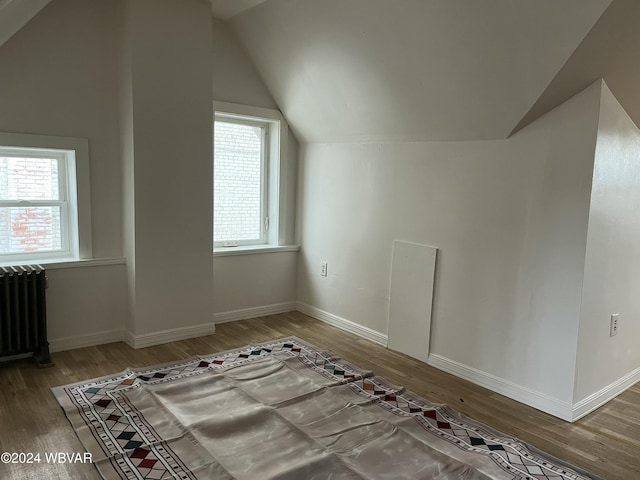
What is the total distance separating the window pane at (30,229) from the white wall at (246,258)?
126cm

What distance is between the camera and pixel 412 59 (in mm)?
3004

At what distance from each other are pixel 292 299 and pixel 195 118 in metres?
2.01

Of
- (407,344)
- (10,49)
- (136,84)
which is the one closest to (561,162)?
(407,344)

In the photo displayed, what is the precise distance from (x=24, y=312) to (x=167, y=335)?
3.28 ft

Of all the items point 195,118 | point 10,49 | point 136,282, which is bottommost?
point 136,282

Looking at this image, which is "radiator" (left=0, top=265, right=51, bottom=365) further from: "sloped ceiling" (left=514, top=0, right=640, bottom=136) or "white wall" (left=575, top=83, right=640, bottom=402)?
"white wall" (left=575, top=83, right=640, bottom=402)

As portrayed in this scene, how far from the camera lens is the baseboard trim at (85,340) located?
3.49 meters

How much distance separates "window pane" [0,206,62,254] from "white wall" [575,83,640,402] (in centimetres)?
359

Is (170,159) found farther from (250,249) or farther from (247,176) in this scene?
(250,249)

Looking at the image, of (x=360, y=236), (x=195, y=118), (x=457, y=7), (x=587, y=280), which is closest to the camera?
(x=457, y=7)

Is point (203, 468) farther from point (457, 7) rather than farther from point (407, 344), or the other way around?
point (457, 7)

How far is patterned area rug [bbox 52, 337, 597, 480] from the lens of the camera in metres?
2.19

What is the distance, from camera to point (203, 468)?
2.16m

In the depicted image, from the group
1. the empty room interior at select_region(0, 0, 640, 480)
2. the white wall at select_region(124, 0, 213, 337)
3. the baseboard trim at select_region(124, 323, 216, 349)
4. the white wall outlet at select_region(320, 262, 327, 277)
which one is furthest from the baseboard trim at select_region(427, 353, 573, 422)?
the white wall at select_region(124, 0, 213, 337)
